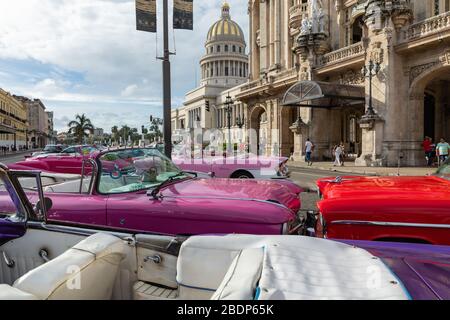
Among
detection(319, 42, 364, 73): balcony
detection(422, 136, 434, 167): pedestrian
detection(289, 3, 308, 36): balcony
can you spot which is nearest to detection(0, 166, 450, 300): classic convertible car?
detection(422, 136, 434, 167): pedestrian

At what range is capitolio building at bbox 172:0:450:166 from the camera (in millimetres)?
20641

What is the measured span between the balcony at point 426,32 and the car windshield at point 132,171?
18.8 m

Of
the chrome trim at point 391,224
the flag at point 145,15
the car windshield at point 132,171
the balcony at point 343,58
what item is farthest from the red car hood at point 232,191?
the balcony at point 343,58

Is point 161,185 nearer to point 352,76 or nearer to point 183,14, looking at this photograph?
point 183,14

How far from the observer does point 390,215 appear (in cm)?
339

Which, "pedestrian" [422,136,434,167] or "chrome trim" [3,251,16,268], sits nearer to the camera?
"chrome trim" [3,251,16,268]

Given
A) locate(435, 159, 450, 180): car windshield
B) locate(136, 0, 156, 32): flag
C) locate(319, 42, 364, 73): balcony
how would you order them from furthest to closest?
locate(319, 42, 364, 73): balcony < locate(136, 0, 156, 32): flag < locate(435, 159, 450, 180): car windshield

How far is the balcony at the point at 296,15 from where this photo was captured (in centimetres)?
3094

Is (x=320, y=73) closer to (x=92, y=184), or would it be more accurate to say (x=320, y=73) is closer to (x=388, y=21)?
(x=388, y=21)

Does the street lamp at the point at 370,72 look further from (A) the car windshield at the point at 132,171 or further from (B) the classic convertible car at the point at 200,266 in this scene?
(B) the classic convertible car at the point at 200,266

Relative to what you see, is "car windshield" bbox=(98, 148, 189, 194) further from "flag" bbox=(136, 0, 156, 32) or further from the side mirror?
"flag" bbox=(136, 0, 156, 32)

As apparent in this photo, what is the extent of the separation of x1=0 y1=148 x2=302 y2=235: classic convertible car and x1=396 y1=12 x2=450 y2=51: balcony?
727 inches

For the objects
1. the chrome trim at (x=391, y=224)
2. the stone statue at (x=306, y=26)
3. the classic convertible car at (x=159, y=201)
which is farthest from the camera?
the stone statue at (x=306, y=26)

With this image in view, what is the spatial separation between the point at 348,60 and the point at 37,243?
24.8 meters
